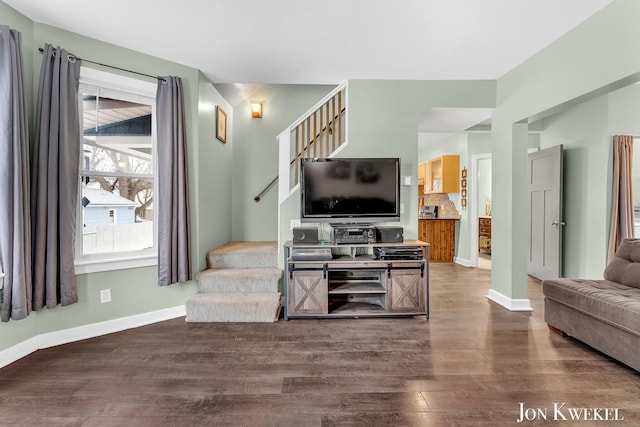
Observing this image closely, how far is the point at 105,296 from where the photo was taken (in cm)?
281

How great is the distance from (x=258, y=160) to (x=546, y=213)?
4.28 m

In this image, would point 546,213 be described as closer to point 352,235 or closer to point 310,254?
point 352,235

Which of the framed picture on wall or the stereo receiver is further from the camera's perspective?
the framed picture on wall

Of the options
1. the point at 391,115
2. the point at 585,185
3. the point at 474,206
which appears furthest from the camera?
the point at 474,206

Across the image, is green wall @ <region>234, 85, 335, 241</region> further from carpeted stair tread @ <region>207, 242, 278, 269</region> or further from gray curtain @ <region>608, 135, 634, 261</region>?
gray curtain @ <region>608, 135, 634, 261</region>

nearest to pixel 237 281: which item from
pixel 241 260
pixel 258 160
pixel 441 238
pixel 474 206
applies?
pixel 241 260

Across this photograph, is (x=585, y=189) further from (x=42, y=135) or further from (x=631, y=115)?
(x=42, y=135)

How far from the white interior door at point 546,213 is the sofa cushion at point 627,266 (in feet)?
5.34

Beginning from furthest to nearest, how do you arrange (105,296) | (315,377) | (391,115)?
(391,115), (105,296), (315,377)

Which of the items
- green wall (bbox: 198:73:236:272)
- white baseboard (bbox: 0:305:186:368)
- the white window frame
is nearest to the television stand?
green wall (bbox: 198:73:236:272)

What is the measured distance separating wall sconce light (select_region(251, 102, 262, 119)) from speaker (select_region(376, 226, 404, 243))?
2493 millimetres

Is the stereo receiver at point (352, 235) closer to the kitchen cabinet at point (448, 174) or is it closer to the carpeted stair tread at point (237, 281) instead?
the carpeted stair tread at point (237, 281)

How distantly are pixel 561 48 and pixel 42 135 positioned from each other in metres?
4.40

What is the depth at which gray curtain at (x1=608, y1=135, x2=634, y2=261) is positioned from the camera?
11.9 ft
